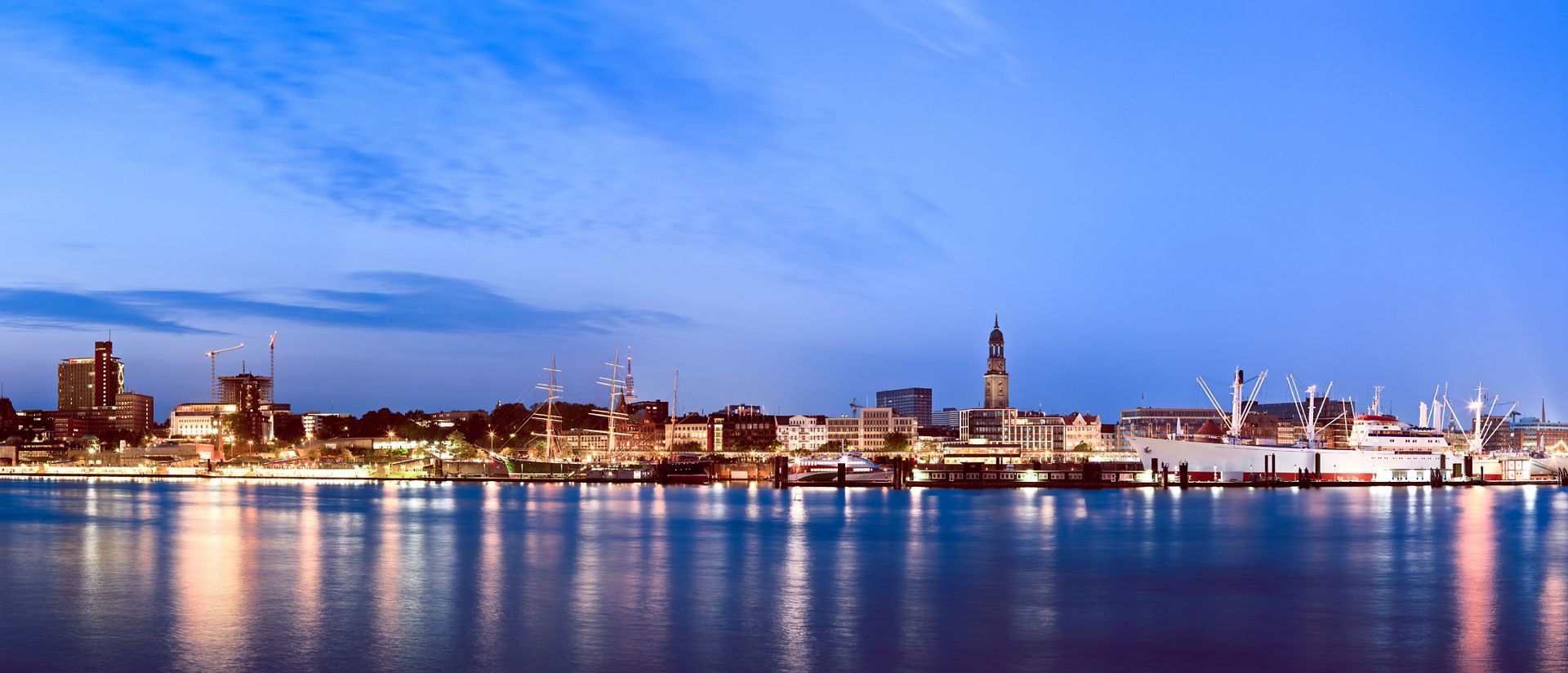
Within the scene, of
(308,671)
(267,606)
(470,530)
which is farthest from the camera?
(470,530)

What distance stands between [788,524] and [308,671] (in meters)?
41.2

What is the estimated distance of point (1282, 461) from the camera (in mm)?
122625

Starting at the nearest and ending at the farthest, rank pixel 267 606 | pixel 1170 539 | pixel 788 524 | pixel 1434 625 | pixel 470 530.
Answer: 1. pixel 1434 625
2. pixel 267 606
3. pixel 1170 539
4. pixel 470 530
5. pixel 788 524

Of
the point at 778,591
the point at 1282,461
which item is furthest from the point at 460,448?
the point at 778,591

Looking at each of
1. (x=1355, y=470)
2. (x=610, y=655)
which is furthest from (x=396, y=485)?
(x=610, y=655)

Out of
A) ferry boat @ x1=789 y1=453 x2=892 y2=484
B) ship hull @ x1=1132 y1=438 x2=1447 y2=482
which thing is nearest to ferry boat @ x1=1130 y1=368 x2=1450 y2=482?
ship hull @ x1=1132 y1=438 x2=1447 y2=482

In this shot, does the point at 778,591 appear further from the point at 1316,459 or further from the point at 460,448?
the point at 460,448

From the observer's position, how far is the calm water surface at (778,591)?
25.3m

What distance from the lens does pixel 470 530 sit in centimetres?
5759

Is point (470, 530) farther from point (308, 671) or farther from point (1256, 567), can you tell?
point (308, 671)

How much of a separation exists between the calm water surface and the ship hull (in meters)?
50.9

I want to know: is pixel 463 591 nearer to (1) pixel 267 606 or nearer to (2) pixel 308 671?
(1) pixel 267 606

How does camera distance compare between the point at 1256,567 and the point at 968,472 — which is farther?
the point at 968,472

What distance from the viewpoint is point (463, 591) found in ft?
114
